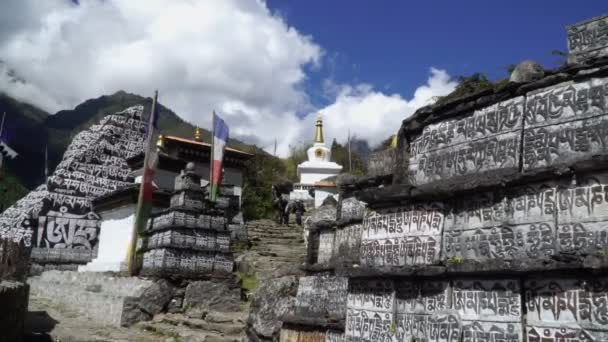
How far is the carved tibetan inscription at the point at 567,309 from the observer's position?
153 inches

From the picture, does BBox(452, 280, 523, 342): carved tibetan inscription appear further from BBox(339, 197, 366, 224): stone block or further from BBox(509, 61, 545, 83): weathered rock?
BBox(339, 197, 366, 224): stone block

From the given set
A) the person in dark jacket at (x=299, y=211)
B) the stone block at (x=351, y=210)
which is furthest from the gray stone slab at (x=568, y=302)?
the person in dark jacket at (x=299, y=211)

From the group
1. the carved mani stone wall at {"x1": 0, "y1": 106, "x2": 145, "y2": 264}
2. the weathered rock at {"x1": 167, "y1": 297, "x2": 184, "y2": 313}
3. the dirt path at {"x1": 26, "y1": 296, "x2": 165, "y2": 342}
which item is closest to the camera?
the dirt path at {"x1": 26, "y1": 296, "x2": 165, "y2": 342}

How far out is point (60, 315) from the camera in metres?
15.8

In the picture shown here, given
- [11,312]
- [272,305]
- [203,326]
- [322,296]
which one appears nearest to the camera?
[322,296]

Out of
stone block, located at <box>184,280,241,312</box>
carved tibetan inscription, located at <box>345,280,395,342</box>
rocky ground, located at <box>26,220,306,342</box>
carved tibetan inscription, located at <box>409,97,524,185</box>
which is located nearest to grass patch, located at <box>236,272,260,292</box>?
rocky ground, located at <box>26,220,306,342</box>

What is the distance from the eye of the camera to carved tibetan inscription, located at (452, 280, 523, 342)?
14.5 ft

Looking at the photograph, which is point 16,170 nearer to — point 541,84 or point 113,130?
point 113,130

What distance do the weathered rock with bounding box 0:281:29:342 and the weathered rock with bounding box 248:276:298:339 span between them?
4.00 metres

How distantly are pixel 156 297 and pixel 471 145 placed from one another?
1080 centimetres

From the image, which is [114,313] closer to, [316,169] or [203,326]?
[203,326]

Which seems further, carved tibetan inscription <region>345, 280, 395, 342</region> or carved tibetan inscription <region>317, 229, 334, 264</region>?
carved tibetan inscription <region>317, 229, 334, 264</region>

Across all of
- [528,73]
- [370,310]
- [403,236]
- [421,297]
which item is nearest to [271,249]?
[370,310]

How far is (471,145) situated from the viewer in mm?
5320
